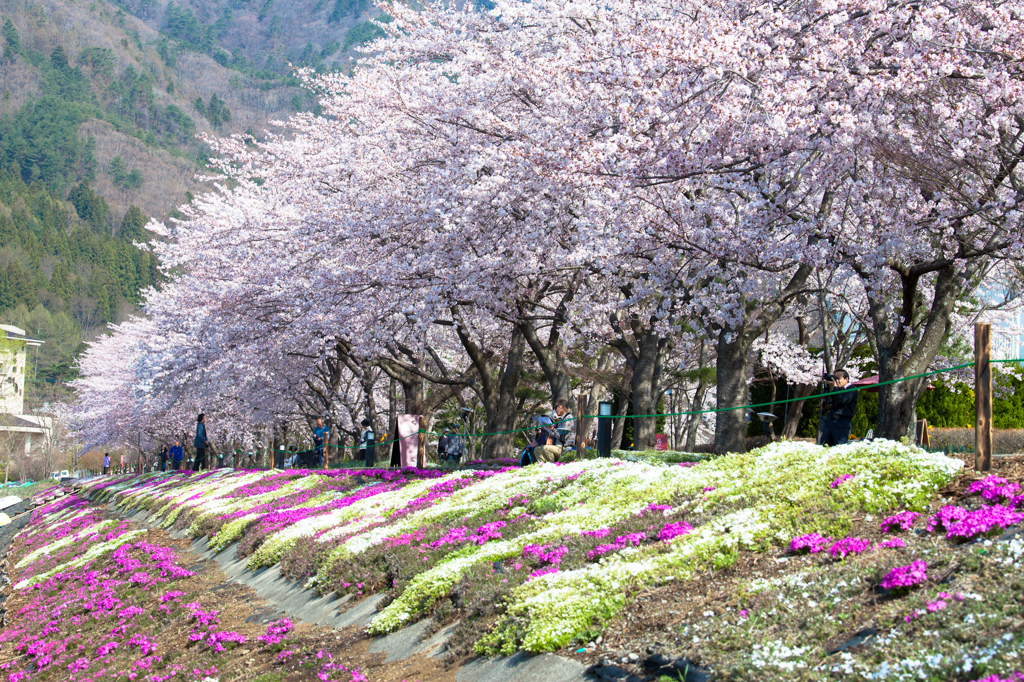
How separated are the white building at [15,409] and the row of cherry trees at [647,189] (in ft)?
169

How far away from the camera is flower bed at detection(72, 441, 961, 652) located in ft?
22.7

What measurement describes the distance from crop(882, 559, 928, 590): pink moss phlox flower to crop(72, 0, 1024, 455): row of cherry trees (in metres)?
7.95

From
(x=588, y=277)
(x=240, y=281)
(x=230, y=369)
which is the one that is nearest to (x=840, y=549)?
(x=588, y=277)

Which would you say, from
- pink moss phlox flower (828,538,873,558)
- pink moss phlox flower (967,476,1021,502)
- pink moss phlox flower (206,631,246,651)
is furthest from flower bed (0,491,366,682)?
pink moss phlox flower (967,476,1021,502)

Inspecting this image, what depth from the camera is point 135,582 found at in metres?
13.5

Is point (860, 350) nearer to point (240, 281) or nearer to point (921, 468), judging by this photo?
point (240, 281)

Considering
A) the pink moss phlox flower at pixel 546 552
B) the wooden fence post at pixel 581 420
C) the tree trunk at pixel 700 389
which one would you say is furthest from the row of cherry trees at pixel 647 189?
the pink moss phlox flower at pixel 546 552

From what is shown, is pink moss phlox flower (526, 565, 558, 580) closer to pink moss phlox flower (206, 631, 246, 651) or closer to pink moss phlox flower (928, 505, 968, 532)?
pink moss phlox flower (928, 505, 968, 532)

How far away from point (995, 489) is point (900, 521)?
2.31ft

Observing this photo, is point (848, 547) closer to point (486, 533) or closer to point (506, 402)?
point (486, 533)

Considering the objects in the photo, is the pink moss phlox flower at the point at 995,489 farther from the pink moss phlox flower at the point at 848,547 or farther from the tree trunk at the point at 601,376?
the tree trunk at the point at 601,376

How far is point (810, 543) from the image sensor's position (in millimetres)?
6633

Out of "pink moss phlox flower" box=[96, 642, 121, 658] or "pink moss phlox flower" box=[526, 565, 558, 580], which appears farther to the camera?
"pink moss phlox flower" box=[96, 642, 121, 658]

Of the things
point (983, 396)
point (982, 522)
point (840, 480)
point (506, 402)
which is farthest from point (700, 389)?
point (982, 522)
